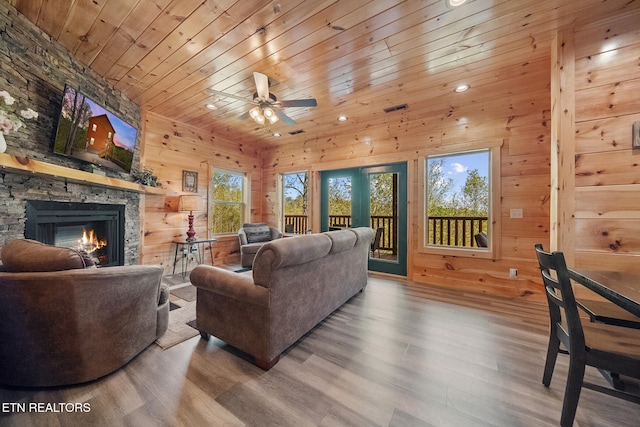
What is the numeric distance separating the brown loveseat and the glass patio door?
3.64 m

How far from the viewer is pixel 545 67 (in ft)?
8.00

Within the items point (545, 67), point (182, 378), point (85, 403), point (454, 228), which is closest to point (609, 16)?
point (545, 67)

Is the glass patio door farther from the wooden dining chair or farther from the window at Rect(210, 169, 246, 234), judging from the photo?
the wooden dining chair

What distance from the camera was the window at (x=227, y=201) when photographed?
4.87 metres

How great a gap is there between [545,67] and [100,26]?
4.46 meters

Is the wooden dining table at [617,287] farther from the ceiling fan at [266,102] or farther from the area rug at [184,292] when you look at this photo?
the area rug at [184,292]

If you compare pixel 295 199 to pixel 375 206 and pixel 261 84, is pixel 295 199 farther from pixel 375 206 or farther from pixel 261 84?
pixel 261 84

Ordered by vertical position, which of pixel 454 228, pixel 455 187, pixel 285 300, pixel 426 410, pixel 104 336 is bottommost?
pixel 426 410

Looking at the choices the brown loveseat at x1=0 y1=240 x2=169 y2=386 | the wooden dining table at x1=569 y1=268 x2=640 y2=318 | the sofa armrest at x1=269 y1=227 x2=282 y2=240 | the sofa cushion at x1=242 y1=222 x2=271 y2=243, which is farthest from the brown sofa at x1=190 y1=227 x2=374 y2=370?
the sofa armrest at x1=269 y1=227 x2=282 y2=240

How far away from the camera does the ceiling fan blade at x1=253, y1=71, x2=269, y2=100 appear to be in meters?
2.42

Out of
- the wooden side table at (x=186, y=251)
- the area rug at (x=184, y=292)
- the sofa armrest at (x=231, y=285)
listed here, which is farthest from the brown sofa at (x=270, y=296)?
the wooden side table at (x=186, y=251)

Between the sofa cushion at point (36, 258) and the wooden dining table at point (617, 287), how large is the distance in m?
2.76

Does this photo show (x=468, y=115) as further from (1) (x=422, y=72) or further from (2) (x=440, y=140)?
(1) (x=422, y=72)

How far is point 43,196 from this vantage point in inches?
88.3
